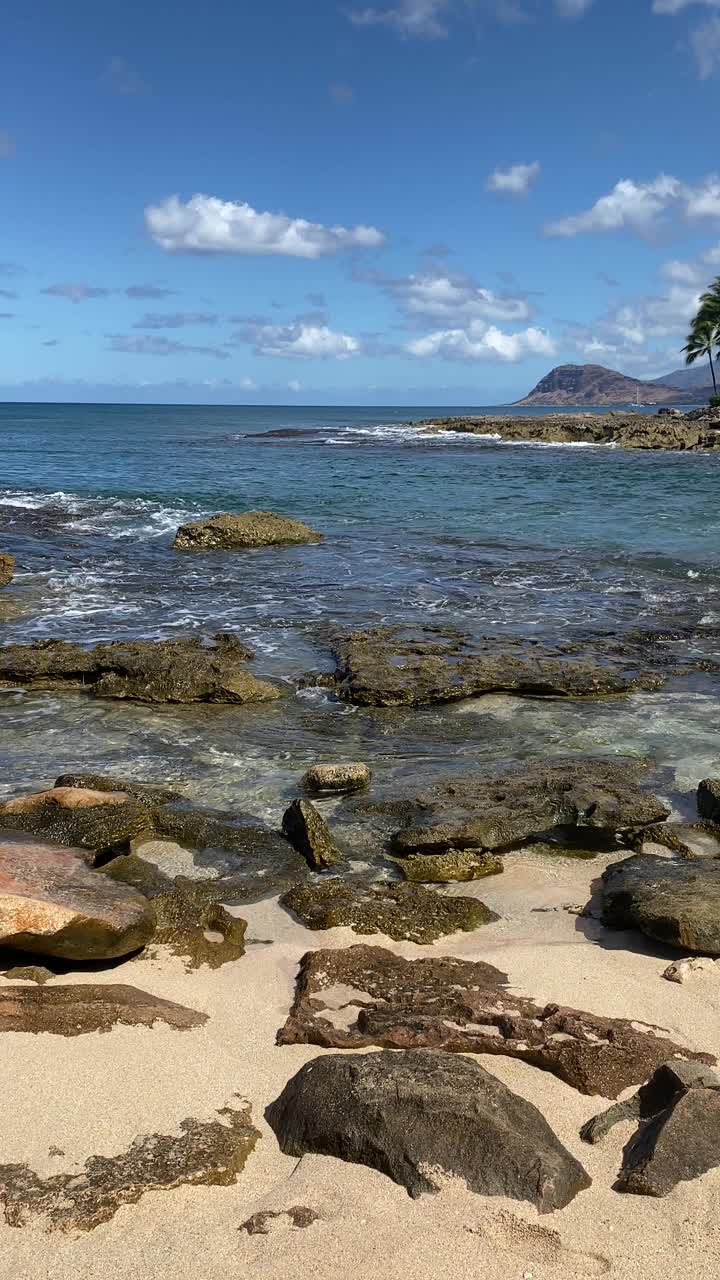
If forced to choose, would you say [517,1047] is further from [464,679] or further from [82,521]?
[82,521]

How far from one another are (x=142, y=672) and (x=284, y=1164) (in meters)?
7.82

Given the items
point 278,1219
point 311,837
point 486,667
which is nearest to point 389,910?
point 311,837

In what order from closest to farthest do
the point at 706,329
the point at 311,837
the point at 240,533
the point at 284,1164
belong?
the point at 284,1164
the point at 311,837
the point at 240,533
the point at 706,329

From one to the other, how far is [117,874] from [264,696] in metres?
4.39

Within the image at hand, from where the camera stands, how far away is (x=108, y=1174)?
3600 millimetres

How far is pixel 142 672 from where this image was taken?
432 inches

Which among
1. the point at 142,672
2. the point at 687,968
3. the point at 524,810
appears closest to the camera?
the point at 687,968

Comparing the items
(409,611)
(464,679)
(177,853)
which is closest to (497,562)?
(409,611)

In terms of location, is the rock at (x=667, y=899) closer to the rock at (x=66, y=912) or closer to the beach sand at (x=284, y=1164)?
the beach sand at (x=284, y=1164)

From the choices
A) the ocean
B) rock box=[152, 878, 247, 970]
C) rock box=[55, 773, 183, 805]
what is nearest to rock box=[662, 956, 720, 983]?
rock box=[152, 878, 247, 970]

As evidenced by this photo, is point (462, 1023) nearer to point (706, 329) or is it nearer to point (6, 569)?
point (6, 569)

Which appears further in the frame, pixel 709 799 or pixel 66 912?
pixel 709 799

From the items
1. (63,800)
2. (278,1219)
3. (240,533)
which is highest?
(240,533)

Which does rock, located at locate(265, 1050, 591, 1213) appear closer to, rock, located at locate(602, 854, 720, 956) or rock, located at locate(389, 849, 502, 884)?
rock, located at locate(602, 854, 720, 956)
